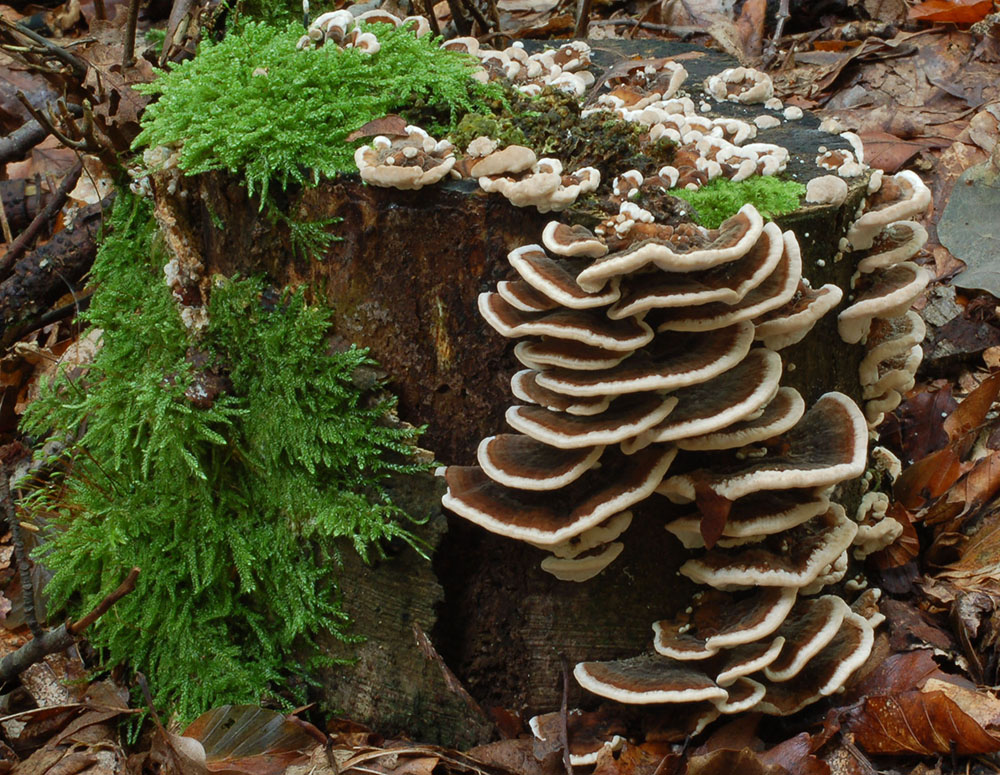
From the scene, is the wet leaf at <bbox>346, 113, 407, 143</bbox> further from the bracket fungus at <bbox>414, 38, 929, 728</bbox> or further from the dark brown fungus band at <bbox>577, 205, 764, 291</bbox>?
the dark brown fungus band at <bbox>577, 205, 764, 291</bbox>

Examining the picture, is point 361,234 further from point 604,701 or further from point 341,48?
point 604,701

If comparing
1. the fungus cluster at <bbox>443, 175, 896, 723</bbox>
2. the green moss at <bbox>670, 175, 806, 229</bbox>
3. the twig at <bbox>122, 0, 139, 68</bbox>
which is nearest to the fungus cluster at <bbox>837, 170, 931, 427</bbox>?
the green moss at <bbox>670, 175, 806, 229</bbox>

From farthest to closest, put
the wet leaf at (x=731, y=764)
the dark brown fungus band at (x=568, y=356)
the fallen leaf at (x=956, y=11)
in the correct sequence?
the fallen leaf at (x=956, y=11)
the wet leaf at (x=731, y=764)
the dark brown fungus band at (x=568, y=356)

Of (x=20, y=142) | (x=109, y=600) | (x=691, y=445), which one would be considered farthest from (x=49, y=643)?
(x=20, y=142)

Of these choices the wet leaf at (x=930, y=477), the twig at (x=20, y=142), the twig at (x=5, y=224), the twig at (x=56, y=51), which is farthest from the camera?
the twig at (x=5, y=224)

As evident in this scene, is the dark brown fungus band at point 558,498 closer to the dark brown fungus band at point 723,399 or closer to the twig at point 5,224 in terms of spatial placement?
the dark brown fungus band at point 723,399

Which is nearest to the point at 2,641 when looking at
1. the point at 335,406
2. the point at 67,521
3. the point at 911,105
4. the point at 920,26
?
the point at 67,521

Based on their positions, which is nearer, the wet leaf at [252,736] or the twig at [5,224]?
the wet leaf at [252,736]

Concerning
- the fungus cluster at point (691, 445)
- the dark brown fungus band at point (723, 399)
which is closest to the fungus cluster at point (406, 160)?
the fungus cluster at point (691, 445)

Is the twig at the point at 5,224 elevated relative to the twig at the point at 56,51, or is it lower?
lower
